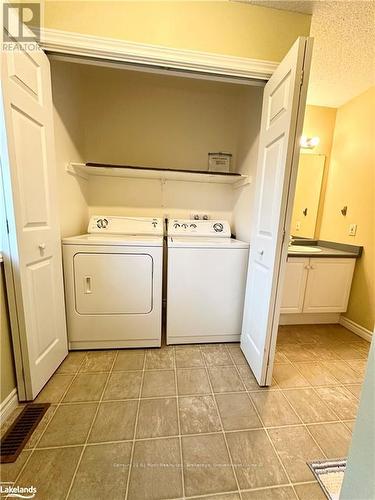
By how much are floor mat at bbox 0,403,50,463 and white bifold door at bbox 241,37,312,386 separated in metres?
1.41

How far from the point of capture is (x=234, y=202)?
2531 mm

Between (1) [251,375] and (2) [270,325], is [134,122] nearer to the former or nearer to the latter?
(2) [270,325]

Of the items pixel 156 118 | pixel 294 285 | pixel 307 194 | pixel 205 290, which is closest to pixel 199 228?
pixel 205 290

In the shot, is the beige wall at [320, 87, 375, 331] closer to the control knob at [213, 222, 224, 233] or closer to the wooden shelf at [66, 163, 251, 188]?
the wooden shelf at [66, 163, 251, 188]

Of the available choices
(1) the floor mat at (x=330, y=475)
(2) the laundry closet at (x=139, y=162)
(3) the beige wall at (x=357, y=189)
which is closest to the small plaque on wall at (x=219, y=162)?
(2) the laundry closet at (x=139, y=162)

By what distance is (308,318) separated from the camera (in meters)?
2.58

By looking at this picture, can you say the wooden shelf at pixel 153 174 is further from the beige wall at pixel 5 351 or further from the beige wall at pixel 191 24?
the beige wall at pixel 5 351

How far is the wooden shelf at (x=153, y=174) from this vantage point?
6.59ft

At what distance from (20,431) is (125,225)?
165 centimetres

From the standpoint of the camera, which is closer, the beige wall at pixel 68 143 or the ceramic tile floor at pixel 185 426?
the ceramic tile floor at pixel 185 426

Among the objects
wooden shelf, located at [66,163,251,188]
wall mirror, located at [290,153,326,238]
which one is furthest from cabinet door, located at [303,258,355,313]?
wooden shelf, located at [66,163,251,188]

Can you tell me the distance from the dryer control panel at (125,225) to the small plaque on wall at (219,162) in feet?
2.95

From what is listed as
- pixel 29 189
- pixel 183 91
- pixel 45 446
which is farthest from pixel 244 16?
pixel 45 446

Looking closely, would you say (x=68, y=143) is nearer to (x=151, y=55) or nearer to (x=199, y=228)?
(x=151, y=55)
